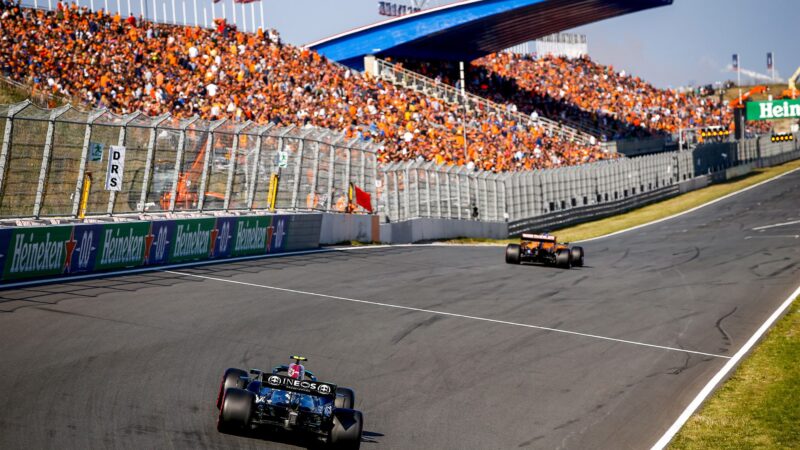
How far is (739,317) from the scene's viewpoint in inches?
700

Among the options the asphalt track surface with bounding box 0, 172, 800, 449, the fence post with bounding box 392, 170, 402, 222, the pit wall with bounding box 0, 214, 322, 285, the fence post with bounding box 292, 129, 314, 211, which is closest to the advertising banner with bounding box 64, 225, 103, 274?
the pit wall with bounding box 0, 214, 322, 285

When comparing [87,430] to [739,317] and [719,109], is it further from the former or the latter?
[719,109]

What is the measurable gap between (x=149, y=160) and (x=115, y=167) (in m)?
1.19

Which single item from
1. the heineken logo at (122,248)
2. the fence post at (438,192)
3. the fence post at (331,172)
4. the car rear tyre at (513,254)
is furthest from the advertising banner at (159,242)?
the fence post at (438,192)

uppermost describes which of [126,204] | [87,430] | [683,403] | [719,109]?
[719,109]

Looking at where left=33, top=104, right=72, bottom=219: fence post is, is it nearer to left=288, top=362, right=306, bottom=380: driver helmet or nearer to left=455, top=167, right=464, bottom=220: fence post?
left=288, top=362, right=306, bottom=380: driver helmet

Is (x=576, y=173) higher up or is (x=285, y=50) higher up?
(x=285, y=50)

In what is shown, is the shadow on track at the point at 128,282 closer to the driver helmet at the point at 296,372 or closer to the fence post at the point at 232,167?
the fence post at the point at 232,167

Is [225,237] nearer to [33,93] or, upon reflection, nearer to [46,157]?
[46,157]

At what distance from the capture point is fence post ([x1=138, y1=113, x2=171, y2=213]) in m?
19.9

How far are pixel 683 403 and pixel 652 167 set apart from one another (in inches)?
1929

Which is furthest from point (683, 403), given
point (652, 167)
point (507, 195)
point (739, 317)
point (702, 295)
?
point (652, 167)

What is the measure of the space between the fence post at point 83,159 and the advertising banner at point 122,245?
0.73 metres

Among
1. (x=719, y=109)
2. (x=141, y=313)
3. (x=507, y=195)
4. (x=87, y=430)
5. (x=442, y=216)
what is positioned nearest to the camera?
(x=87, y=430)
